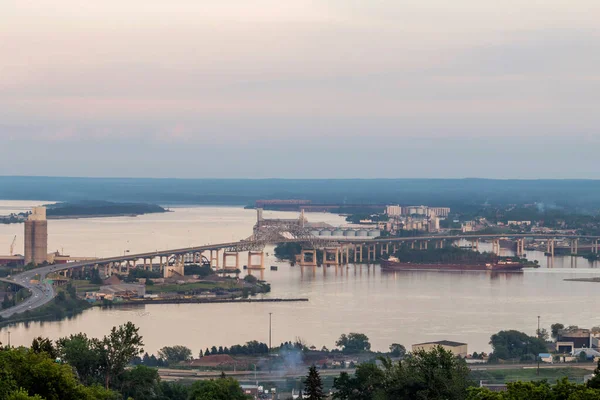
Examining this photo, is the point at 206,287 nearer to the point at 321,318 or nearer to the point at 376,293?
the point at 376,293

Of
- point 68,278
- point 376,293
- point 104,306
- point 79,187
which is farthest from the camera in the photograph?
point 79,187

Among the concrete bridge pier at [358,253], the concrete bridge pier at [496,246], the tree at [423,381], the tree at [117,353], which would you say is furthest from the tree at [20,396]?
the concrete bridge pier at [496,246]

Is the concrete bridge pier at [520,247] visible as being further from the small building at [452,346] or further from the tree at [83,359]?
the tree at [83,359]

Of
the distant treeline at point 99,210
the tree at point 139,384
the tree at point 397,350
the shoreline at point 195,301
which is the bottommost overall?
the shoreline at point 195,301

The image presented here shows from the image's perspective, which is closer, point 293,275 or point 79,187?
point 293,275

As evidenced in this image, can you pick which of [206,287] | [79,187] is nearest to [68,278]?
[206,287]


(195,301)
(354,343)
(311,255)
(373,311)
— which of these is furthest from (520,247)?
(354,343)

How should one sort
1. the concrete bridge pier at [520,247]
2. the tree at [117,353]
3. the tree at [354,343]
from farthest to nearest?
1. the concrete bridge pier at [520,247]
2. the tree at [354,343]
3. the tree at [117,353]

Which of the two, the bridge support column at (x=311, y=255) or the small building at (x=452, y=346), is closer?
the small building at (x=452, y=346)
